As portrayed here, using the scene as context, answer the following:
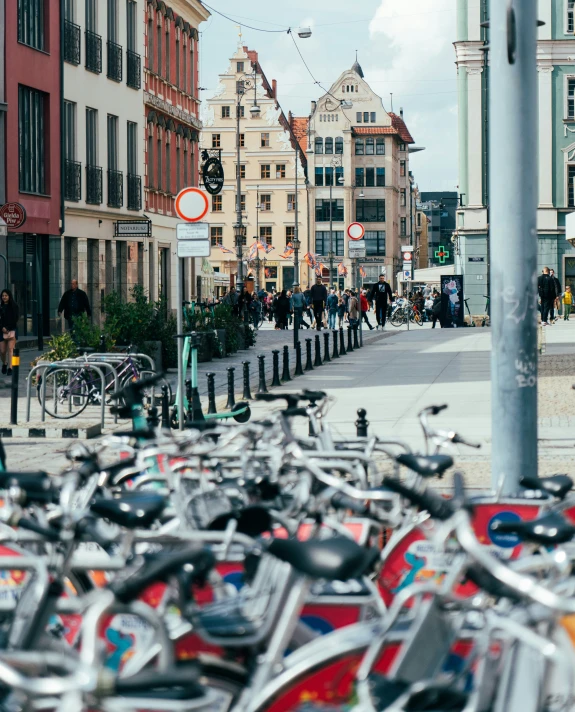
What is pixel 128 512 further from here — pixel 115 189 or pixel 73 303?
pixel 115 189

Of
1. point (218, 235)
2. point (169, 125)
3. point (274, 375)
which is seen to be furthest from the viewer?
point (218, 235)

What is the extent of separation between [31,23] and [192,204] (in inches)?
789

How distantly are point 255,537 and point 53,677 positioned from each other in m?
1.72

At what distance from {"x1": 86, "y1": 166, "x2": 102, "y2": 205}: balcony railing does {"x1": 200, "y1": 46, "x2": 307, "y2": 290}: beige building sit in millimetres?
59268

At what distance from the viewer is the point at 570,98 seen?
61625 mm

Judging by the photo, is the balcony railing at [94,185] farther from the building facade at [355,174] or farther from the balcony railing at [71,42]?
the building facade at [355,174]

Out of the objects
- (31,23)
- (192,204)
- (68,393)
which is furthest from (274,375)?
(31,23)

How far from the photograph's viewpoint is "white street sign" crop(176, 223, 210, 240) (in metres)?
15.8

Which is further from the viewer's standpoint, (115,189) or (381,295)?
(381,295)

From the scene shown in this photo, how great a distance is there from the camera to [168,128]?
48312 mm

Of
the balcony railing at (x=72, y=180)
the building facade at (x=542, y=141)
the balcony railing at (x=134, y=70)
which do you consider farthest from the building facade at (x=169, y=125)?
the building facade at (x=542, y=141)

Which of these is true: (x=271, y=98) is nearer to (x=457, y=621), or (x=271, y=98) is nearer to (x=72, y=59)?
A: (x=72, y=59)

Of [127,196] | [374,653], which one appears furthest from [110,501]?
[127,196]

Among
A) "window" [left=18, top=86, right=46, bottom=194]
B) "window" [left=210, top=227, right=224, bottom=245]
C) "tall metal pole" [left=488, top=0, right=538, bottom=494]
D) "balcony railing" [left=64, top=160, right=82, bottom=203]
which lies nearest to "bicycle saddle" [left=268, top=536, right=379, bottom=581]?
"tall metal pole" [left=488, top=0, right=538, bottom=494]
